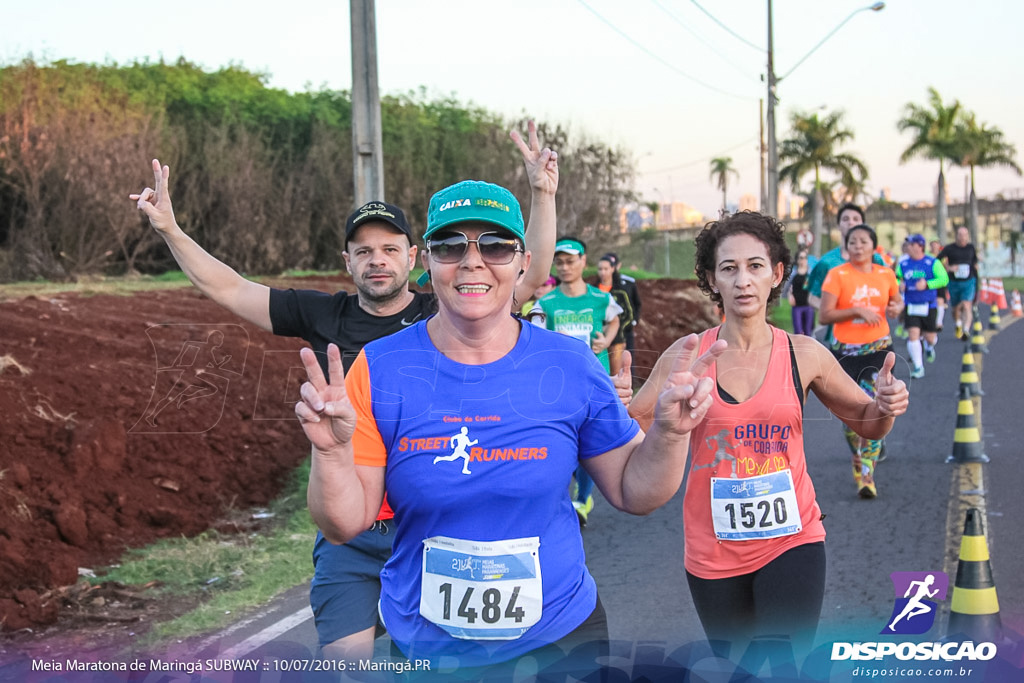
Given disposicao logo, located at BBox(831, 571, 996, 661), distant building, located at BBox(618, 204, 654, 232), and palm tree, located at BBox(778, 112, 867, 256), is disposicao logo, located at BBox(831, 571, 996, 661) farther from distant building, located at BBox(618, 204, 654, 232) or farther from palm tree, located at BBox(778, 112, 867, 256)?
palm tree, located at BBox(778, 112, 867, 256)

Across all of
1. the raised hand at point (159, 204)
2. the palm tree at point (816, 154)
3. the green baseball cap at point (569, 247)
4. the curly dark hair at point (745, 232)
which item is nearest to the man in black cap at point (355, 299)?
the raised hand at point (159, 204)

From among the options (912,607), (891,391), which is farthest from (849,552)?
(891,391)

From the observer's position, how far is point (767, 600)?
3.65m

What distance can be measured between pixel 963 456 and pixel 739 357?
6280 millimetres

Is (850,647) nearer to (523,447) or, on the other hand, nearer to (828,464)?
(523,447)

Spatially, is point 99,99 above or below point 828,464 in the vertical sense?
above

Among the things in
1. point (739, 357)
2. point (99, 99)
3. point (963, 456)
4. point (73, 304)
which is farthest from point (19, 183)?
point (739, 357)

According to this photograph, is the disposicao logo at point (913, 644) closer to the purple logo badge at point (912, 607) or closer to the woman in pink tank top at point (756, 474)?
the purple logo badge at point (912, 607)

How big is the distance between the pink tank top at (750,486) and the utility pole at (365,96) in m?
6.08

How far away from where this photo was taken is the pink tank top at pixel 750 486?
3.75 meters

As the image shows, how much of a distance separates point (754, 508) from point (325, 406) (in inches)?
74.4

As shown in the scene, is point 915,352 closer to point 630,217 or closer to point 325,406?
point 325,406

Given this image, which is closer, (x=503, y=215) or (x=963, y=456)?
(x=503, y=215)

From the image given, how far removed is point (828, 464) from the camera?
9.57m
